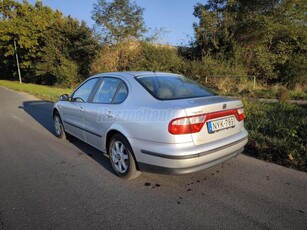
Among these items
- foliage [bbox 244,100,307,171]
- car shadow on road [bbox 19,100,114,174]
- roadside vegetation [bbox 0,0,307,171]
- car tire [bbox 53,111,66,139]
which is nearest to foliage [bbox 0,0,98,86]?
roadside vegetation [bbox 0,0,307,171]

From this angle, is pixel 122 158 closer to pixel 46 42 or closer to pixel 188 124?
pixel 188 124

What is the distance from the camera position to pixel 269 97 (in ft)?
38.7

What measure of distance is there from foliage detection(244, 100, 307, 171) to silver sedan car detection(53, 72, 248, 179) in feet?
3.79

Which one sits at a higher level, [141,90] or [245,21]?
[245,21]

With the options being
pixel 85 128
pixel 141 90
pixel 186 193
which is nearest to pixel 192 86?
pixel 141 90

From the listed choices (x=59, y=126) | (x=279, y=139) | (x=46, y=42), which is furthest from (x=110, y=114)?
(x=46, y=42)

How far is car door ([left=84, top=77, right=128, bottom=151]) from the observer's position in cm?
378

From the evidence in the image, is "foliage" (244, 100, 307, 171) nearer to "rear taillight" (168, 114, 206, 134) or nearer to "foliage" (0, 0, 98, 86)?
"rear taillight" (168, 114, 206, 134)

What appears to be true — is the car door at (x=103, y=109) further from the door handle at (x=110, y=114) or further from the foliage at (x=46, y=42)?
the foliage at (x=46, y=42)

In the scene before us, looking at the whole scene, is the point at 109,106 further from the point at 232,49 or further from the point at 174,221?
the point at 232,49

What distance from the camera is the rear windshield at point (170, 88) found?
3.50m

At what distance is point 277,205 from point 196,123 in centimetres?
136

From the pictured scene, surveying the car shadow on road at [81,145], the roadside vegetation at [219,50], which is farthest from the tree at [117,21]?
the car shadow on road at [81,145]

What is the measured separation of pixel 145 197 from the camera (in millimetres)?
3221
